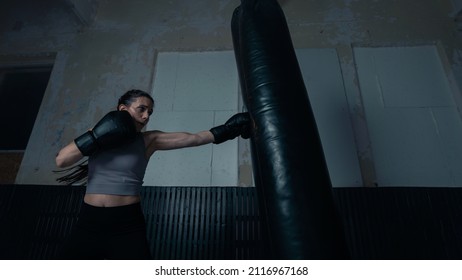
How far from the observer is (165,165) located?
7.70 ft

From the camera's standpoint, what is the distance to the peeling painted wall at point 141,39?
2.55 m

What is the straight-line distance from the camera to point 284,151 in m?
0.96

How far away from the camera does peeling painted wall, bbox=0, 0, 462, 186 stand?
8.36 ft

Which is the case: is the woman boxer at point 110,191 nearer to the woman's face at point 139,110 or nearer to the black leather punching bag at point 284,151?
the woman's face at point 139,110

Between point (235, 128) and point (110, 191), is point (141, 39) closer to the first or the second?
point (235, 128)

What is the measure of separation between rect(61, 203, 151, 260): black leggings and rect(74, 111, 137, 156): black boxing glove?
27 cm

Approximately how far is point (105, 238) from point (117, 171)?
0.95 ft

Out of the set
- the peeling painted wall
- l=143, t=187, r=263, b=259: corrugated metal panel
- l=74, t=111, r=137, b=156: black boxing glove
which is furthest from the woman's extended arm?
the peeling painted wall

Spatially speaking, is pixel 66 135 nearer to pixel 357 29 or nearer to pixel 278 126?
pixel 278 126

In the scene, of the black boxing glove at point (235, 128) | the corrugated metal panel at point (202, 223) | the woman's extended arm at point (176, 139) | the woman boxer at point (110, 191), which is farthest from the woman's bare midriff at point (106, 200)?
the corrugated metal panel at point (202, 223)

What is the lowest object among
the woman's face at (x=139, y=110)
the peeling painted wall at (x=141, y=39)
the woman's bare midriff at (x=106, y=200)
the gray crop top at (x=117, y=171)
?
the woman's bare midriff at (x=106, y=200)

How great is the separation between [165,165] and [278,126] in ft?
5.17

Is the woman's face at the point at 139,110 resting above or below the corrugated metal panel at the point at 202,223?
above

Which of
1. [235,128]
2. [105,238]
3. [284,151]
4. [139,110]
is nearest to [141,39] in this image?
[139,110]
